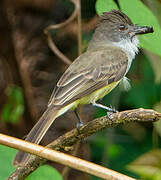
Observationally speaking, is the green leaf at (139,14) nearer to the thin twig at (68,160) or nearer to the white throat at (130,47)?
the thin twig at (68,160)

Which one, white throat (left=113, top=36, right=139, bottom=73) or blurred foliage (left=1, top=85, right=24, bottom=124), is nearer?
white throat (left=113, top=36, right=139, bottom=73)

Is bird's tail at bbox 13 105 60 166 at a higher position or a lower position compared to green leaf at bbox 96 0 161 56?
lower

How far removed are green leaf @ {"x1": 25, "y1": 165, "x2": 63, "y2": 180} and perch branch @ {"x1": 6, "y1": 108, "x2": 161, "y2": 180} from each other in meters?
0.03

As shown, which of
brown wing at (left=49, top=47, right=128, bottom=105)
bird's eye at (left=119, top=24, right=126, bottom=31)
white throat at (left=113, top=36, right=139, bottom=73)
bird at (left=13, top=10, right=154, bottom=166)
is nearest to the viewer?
bird at (left=13, top=10, right=154, bottom=166)

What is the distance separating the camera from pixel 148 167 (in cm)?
312

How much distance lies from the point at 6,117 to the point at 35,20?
1.23m

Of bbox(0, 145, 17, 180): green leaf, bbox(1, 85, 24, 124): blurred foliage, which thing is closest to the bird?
bbox(0, 145, 17, 180): green leaf

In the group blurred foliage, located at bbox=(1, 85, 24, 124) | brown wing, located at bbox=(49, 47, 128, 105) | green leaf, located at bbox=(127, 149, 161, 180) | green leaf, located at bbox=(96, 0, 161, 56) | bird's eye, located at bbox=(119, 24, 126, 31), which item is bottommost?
blurred foliage, located at bbox=(1, 85, 24, 124)

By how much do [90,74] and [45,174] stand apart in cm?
133

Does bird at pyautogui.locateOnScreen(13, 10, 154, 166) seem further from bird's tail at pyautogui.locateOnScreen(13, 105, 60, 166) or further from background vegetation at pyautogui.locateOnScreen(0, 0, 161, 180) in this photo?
background vegetation at pyautogui.locateOnScreen(0, 0, 161, 180)

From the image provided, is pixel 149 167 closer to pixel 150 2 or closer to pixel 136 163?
pixel 136 163

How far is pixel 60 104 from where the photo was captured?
3045 millimetres

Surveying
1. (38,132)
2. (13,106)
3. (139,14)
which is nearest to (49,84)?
(13,106)

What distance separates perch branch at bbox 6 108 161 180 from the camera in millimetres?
2381
